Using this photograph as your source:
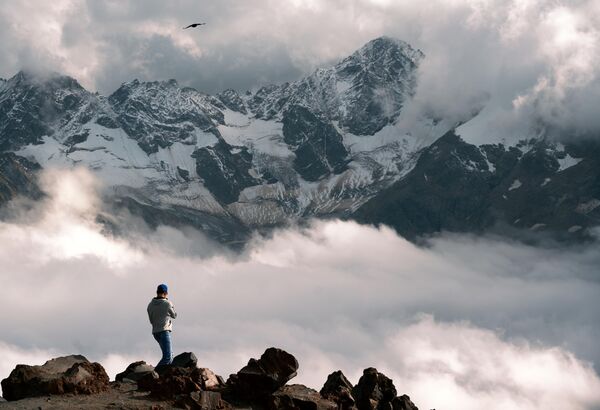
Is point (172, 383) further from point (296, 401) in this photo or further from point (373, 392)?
point (373, 392)

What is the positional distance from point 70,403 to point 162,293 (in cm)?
835

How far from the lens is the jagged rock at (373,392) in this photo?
1973 inches

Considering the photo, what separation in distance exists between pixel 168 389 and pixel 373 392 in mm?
12053

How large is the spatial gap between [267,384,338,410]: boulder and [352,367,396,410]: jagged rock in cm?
390

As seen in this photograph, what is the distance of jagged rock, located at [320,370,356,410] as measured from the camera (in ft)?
157

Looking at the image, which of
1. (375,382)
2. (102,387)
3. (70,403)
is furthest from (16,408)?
(375,382)

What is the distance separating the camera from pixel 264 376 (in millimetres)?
44750

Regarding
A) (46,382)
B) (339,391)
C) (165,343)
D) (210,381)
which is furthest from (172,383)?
(339,391)

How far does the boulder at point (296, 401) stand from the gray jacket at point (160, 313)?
6.59m

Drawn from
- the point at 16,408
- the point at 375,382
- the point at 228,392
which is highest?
the point at 375,382

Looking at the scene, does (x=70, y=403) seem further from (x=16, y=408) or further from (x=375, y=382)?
(x=375, y=382)

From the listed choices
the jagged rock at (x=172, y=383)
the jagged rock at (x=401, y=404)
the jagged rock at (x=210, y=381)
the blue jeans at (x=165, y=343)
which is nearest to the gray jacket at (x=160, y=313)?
the blue jeans at (x=165, y=343)

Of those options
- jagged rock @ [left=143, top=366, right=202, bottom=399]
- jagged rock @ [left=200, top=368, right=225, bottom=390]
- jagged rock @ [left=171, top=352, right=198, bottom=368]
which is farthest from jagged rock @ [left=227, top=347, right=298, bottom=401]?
jagged rock @ [left=171, top=352, right=198, bottom=368]

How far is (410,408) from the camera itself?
168ft
